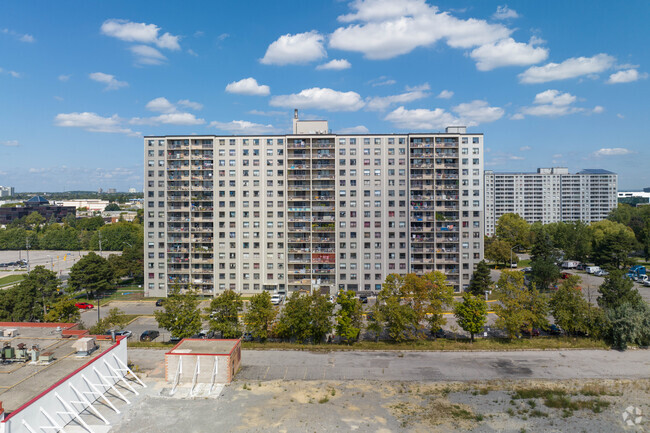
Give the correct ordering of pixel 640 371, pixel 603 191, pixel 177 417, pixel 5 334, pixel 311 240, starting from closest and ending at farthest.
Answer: pixel 177 417 < pixel 5 334 < pixel 640 371 < pixel 311 240 < pixel 603 191

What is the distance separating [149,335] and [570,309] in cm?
5436

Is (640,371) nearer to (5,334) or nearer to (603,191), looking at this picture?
(5,334)

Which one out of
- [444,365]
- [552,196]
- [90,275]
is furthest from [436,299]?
[552,196]

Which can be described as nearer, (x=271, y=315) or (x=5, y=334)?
(x=5, y=334)

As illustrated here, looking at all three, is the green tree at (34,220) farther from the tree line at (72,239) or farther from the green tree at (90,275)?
the green tree at (90,275)

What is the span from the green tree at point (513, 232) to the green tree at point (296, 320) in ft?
299

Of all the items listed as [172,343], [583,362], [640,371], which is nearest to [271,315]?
[172,343]

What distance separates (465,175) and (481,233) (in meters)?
11.4

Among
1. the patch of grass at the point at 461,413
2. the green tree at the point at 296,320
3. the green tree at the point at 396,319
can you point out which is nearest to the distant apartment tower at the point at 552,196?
the green tree at the point at 396,319

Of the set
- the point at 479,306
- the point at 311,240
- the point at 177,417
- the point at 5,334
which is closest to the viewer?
the point at 177,417

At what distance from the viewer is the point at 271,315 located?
50531 mm

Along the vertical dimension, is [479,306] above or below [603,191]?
below

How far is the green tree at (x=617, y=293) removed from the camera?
5269cm

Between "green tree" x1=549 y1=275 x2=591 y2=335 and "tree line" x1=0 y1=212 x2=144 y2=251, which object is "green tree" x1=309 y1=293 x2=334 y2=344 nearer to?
"green tree" x1=549 y1=275 x2=591 y2=335
